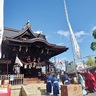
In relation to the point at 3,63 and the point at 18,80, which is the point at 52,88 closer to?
the point at 18,80

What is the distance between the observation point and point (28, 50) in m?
19.6

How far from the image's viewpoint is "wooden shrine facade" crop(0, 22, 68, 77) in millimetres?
17953

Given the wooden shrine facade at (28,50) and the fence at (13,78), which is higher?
the wooden shrine facade at (28,50)

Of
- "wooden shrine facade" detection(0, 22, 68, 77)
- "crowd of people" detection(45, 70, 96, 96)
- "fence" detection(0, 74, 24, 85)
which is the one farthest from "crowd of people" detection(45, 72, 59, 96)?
"wooden shrine facade" detection(0, 22, 68, 77)

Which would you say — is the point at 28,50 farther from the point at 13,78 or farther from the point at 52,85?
the point at 52,85

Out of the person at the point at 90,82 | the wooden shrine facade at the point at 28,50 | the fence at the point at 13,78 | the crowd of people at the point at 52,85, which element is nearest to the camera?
the crowd of people at the point at 52,85

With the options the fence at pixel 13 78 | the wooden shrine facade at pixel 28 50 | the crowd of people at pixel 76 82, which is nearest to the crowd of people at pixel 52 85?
the crowd of people at pixel 76 82

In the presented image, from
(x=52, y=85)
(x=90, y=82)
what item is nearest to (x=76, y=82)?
(x=90, y=82)

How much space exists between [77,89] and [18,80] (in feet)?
19.9

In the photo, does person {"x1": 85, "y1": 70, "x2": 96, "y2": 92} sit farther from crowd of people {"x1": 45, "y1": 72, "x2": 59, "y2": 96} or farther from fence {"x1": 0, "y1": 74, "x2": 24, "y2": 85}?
fence {"x1": 0, "y1": 74, "x2": 24, "y2": 85}

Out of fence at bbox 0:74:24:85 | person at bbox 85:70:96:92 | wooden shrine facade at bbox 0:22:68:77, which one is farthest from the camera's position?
wooden shrine facade at bbox 0:22:68:77

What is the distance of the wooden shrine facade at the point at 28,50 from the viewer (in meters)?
18.0

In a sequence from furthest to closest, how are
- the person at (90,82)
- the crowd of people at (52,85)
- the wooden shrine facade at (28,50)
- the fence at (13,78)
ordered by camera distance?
the wooden shrine facade at (28,50), the fence at (13,78), the person at (90,82), the crowd of people at (52,85)

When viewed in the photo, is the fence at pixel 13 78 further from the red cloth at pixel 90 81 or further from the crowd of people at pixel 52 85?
the red cloth at pixel 90 81
